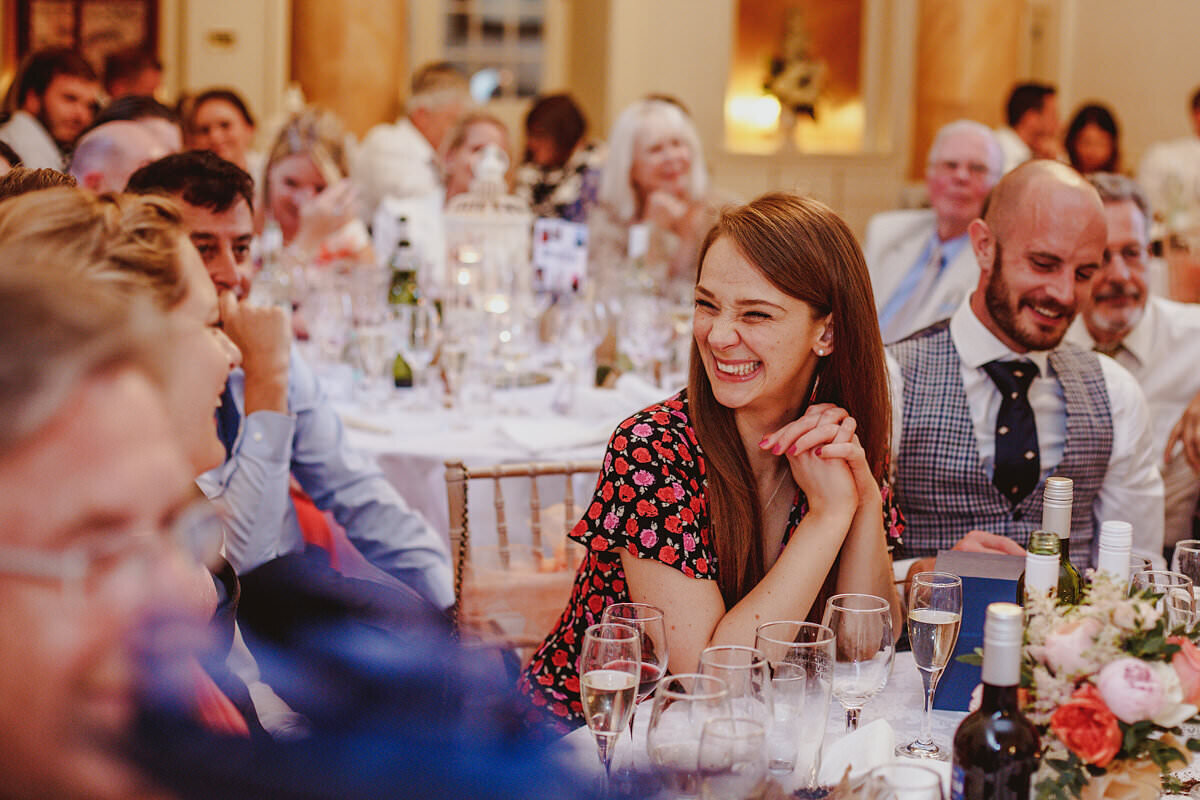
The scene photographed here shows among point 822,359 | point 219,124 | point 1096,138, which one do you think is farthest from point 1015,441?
point 1096,138

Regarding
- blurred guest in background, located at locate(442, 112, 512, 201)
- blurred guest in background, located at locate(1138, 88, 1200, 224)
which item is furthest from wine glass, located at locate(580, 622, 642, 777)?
blurred guest in background, located at locate(1138, 88, 1200, 224)

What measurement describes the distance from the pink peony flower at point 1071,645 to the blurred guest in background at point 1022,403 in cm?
136

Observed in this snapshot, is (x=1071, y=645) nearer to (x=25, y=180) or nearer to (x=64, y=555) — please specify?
(x=64, y=555)

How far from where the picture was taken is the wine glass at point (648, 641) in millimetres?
1414

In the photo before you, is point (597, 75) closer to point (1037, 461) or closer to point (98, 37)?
point (98, 37)

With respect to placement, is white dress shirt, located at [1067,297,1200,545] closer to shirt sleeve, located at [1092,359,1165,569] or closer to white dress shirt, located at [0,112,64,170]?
shirt sleeve, located at [1092,359,1165,569]

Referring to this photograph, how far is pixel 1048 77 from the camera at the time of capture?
9.99 metres

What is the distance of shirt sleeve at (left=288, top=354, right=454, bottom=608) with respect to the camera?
8.56 ft

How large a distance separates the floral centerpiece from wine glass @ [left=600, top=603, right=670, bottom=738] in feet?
1.36

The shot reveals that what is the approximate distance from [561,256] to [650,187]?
44.6 inches

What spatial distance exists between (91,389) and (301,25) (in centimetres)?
818

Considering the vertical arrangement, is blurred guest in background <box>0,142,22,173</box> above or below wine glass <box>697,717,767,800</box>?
above

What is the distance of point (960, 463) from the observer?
8.21 feet

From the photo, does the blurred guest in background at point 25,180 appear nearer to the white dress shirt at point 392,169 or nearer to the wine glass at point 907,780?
the wine glass at point 907,780
